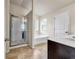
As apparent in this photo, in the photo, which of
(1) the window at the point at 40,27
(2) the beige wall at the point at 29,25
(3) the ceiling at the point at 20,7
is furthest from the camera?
(1) the window at the point at 40,27

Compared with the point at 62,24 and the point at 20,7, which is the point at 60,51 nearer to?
the point at 62,24

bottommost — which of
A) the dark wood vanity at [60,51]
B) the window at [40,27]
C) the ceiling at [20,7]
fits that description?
the dark wood vanity at [60,51]

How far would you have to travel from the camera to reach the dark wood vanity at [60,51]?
64.0 inches

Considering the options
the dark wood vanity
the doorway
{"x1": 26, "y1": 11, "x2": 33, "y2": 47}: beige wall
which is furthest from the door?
the dark wood vanity

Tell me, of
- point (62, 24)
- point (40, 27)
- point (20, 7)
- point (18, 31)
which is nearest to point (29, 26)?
point (18, 31)

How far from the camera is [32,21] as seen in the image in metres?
5.00

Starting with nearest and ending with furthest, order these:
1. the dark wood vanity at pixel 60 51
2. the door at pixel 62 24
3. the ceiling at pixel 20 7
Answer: the dark wood vanity at pixel 60 51 → the door at pixel 62 24 → the ceiling at pixel 20 7

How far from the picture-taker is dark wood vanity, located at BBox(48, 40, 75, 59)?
162 cm

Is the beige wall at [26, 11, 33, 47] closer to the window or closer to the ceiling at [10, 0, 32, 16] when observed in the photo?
the ceiling at [10, 0, 32, 16]

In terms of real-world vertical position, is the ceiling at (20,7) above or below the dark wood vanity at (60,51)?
above

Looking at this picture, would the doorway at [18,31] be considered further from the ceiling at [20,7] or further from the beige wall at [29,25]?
the ceiling at [20,7]

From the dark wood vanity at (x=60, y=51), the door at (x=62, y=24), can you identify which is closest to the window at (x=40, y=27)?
the door at (x=62, y=24)
